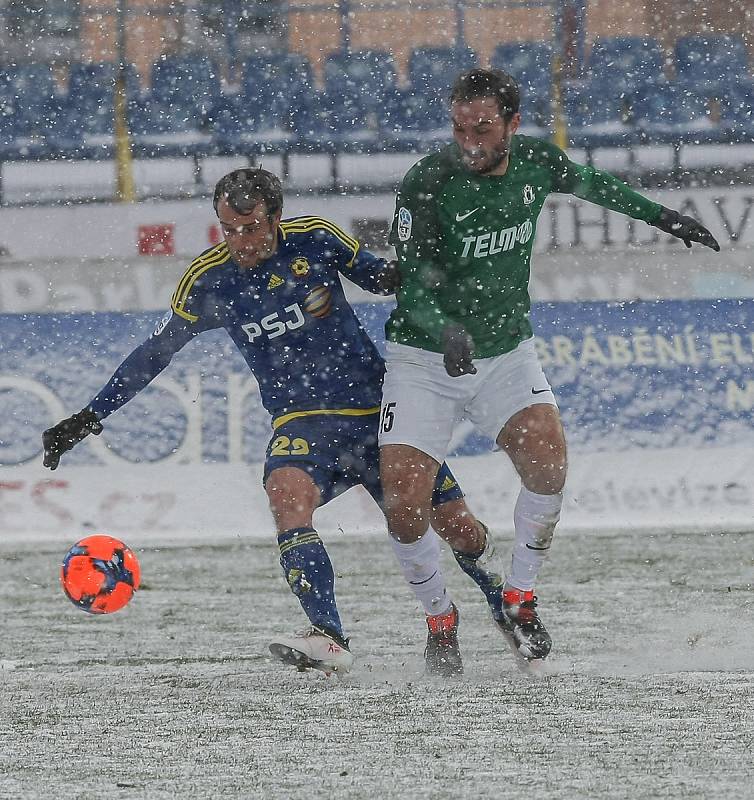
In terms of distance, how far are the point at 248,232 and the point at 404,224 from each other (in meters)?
0.47

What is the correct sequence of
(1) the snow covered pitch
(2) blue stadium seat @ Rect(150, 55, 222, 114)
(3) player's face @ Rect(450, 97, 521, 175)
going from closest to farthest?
(1) the snow covered pitch < (3) player's face @ Rect(450, 97, 521, 175) < (2) blue stadium seat @ Rect(150, 55, 222, 114)

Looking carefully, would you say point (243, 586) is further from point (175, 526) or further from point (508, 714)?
point (508, 714)

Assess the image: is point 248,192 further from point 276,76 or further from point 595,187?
point 276,76

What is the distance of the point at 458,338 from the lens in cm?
398

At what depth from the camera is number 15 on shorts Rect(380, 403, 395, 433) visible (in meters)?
4.22

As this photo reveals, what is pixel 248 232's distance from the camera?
415 centimetres

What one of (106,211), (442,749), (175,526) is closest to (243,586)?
(175,526)

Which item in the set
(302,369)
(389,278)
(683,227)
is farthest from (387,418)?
(683,227)

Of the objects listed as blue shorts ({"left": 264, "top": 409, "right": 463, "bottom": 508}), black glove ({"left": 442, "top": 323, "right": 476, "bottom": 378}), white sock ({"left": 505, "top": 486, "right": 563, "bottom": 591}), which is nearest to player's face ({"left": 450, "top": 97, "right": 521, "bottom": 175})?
black glove ({"left": 442, "top": 323, "right": 476, "bottom": 378})

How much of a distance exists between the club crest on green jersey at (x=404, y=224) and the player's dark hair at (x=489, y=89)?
14.0 inches

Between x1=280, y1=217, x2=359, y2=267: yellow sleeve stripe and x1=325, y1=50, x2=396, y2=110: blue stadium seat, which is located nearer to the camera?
x1=280, y1=217, x2=359, y2=267: yellow sleeve stripe

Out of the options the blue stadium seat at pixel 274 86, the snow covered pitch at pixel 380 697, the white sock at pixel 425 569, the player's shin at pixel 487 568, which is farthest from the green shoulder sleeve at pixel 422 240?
the blue stadium seat at pixel 274 86

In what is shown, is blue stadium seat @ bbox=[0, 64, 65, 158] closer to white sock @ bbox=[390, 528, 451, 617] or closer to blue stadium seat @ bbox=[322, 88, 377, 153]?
blue stadium seat @ bbox=[322, 88, 377, 153]

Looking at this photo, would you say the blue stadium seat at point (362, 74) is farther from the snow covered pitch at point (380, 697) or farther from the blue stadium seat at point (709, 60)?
the snow covered pitch at point (380, 697)
